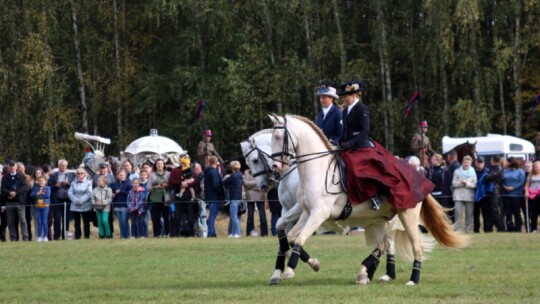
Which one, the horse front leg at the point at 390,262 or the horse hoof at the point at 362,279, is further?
the horse front leg at the point at 390,262

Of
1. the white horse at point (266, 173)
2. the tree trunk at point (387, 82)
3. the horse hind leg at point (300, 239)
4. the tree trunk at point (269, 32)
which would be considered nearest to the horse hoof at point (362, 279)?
the horse hind leg at point (300, 239)

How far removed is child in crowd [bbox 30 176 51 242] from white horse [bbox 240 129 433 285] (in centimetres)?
1240

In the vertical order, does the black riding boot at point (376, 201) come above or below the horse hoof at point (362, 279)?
above

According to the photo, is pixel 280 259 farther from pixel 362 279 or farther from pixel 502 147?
pixel 502 147

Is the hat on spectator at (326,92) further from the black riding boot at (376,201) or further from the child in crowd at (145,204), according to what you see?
the child in crowd at (145,204)

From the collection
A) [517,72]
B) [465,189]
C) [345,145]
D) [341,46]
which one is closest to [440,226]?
[345,145]

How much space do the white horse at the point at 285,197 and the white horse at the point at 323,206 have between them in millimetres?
189

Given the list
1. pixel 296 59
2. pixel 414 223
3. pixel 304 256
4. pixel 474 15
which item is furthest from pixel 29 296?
pixel 296 59

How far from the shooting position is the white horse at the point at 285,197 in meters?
16.2

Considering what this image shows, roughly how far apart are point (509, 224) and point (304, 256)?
1430 cm

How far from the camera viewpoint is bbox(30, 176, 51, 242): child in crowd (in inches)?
1185

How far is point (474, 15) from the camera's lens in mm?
43906

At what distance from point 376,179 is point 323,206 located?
740mm

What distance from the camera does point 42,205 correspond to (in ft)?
98.6
